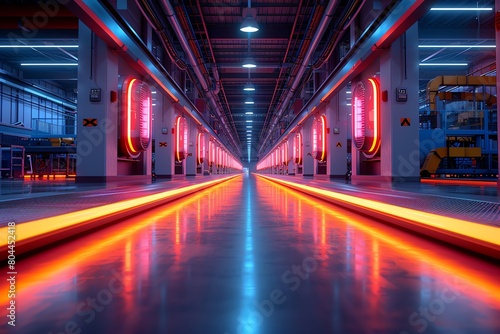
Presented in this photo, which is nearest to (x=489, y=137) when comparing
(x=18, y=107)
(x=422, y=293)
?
(x=422, y=293)

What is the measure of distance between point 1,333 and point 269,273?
3.95 ft

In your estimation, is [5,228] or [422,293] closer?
[422,293]

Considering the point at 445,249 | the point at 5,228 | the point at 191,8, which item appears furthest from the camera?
the point at 191,8

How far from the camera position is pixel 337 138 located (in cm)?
1606

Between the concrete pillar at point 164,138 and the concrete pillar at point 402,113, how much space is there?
10530 millimetres

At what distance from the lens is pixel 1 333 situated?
1.21 meters

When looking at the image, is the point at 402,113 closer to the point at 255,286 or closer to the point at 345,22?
the point at 345,22

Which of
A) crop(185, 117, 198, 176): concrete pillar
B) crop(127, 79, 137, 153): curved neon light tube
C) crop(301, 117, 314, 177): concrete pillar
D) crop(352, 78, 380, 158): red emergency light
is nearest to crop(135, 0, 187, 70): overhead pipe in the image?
crop(127, 79, 137, 153): curved neon light tube

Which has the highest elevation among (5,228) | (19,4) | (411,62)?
(19,4)

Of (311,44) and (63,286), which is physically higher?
(311,44)

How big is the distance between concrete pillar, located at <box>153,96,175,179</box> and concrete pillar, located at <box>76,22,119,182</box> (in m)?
7.32

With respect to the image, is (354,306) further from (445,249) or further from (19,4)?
(19,4)

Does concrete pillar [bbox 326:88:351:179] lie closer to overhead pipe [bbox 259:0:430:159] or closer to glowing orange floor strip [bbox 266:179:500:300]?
overhead pipe [bbox 259:0:430:159]

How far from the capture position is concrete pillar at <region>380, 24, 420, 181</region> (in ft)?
30.1
